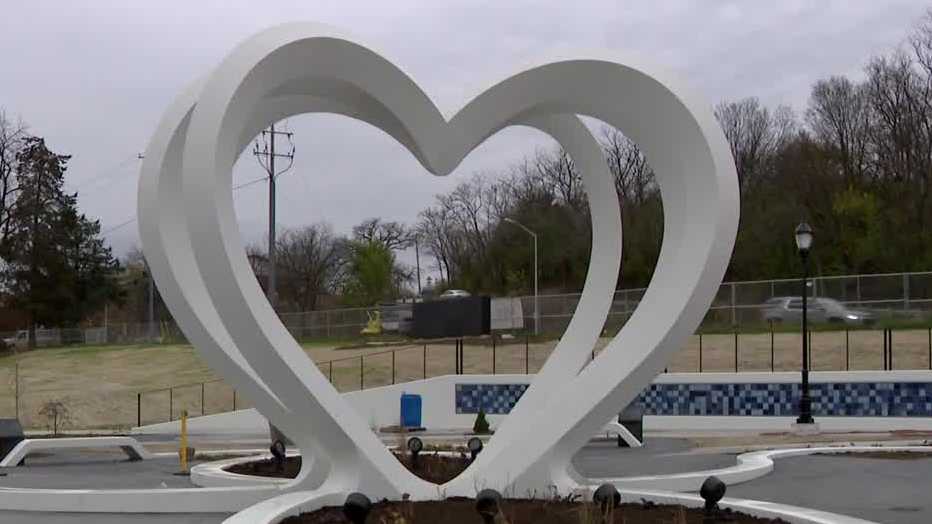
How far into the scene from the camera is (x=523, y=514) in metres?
10.1

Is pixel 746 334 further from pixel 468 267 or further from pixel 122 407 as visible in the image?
pixel 468 267

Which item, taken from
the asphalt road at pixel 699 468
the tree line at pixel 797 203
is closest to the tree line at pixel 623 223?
the tree line at pixel 797 203

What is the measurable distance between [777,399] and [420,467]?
18.6m

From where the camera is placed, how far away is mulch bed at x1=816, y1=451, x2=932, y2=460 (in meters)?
19.1

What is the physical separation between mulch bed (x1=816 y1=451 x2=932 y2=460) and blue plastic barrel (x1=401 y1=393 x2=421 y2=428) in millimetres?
16111

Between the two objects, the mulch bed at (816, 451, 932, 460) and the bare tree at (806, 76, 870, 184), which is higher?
the bare tree at (806, 76, 870, 184)

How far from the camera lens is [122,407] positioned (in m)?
47.1

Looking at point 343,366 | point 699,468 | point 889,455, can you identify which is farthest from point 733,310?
point 699,468

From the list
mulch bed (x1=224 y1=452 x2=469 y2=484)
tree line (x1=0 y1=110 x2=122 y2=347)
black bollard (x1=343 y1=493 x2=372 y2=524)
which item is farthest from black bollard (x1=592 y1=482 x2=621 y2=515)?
tree line (x1=0 y1=110 x2=122 y2=347)

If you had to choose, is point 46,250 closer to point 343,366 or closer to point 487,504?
point 343,366

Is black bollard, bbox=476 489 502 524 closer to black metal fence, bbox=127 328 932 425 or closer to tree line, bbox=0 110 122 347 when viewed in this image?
black metal fence, bbox=127 328 932 425

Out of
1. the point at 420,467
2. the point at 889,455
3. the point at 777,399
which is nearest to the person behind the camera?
the point at 420,467

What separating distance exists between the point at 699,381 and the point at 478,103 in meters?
21.6

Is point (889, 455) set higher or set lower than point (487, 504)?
lower
